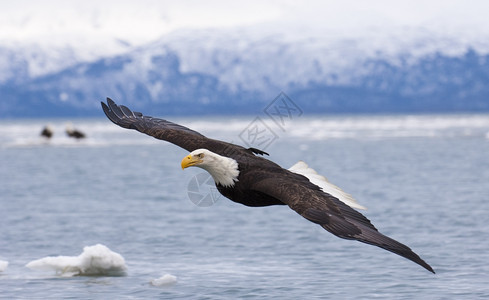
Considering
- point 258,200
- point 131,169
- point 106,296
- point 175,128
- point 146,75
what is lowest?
point 106,296

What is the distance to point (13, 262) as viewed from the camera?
12.8 metres

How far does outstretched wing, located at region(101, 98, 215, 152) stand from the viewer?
1012 centimetres

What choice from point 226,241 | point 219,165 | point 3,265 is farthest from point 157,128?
point 226,241

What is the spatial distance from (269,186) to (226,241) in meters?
6.34

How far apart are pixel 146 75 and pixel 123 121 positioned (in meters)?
163

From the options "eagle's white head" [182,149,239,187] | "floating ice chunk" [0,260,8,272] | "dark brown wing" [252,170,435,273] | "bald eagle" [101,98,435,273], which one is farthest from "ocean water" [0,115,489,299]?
"dark brown wing" [252,170,435,273]

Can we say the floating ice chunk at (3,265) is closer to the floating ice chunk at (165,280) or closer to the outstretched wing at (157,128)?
the floating ice chunk at (165,280)

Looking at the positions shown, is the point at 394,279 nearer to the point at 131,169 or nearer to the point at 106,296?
the point at 106,296

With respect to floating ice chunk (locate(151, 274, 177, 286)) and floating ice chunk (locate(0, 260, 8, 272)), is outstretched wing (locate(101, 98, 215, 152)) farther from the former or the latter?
floating ice chunk (locate(0, 260, 8, 272))

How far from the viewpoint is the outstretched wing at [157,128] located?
1012 centimetres

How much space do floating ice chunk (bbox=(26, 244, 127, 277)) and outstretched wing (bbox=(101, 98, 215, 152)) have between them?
185 centimetres

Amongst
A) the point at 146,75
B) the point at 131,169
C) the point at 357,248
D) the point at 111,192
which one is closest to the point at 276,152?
the point at 131,169

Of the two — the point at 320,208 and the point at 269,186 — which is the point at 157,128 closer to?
the point at 269,186

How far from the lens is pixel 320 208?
309 inches
